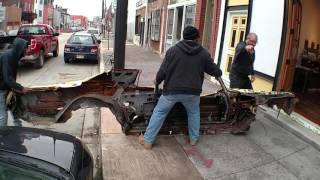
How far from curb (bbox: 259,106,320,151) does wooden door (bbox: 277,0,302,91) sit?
0.60 meters

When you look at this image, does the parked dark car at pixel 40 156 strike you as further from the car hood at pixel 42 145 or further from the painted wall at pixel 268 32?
the painted wall at pixel 268 32

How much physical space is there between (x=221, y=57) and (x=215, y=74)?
6693 mm

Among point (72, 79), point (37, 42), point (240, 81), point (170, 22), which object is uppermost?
point (170, 22)

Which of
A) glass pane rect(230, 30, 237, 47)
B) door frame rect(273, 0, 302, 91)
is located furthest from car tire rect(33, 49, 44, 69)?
door frame rect(273, 0, 302, 91)

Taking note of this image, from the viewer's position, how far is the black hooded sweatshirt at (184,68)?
605cm

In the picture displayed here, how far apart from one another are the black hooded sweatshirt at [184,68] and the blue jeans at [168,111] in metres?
0.11

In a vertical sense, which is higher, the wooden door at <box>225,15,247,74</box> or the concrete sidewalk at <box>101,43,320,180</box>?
the wooden door at <box>225,15,247,74</box>

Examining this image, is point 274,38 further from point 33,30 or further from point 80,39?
point 33,30

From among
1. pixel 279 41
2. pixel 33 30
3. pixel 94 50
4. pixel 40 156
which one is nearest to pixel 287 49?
pixel 279 41

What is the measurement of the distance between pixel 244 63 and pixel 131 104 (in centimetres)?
212

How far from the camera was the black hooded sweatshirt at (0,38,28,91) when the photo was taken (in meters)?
6.28

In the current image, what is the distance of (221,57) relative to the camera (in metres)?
12.9

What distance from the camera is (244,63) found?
7.50m

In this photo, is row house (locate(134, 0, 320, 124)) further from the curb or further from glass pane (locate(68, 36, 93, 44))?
glass pane (locate(68, 36, 93, 44))
